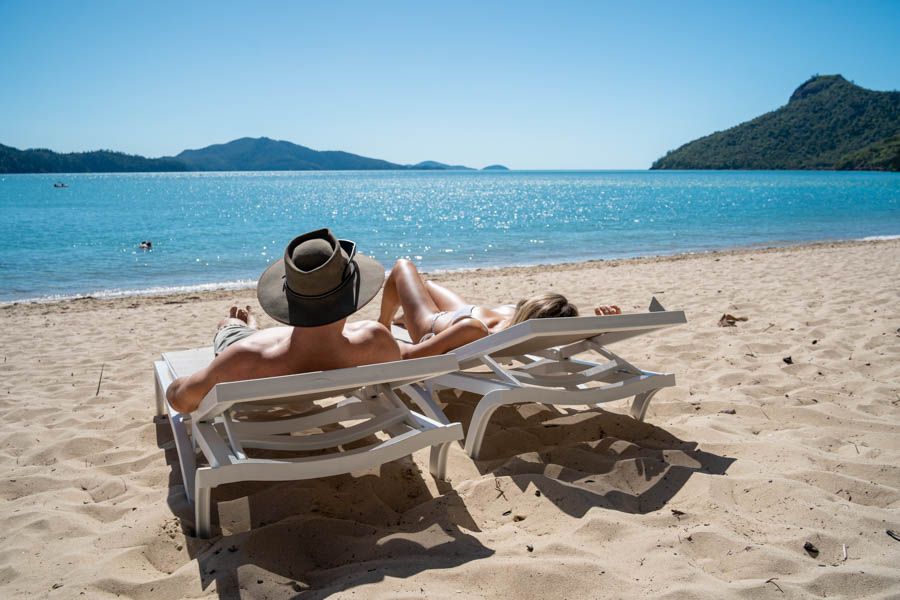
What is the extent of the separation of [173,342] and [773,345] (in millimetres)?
5366

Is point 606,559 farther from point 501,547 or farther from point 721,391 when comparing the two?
point 721,391

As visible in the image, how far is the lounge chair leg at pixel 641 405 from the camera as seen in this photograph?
3646 mm

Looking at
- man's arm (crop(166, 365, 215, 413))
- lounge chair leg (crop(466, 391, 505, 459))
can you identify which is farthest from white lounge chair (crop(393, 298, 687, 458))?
man's arm (crop(166, 365, 215, 413))

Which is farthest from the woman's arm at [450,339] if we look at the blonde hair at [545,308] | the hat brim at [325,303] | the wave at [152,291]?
the wave at [152,291]

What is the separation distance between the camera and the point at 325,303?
250 centimetres

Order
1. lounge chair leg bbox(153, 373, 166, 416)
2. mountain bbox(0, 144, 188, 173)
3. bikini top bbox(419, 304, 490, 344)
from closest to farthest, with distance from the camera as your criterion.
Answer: lounge chair leg bbox(153, 373, 166, 416) → bikini top bbox(419, 304, 490, 344) → mountain bbox(0, 144, 188, 173)

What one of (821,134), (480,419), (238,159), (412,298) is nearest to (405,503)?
(480,419)

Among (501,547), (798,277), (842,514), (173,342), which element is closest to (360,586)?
(501,547)

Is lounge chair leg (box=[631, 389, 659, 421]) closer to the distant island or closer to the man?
the man

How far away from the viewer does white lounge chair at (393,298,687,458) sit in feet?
9.90

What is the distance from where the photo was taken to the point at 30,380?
4.79 m

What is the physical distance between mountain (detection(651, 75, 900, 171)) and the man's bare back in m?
105

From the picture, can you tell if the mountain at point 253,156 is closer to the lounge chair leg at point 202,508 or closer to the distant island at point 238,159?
the distant island at point 238,159

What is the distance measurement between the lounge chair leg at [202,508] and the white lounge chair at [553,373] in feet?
3.42
